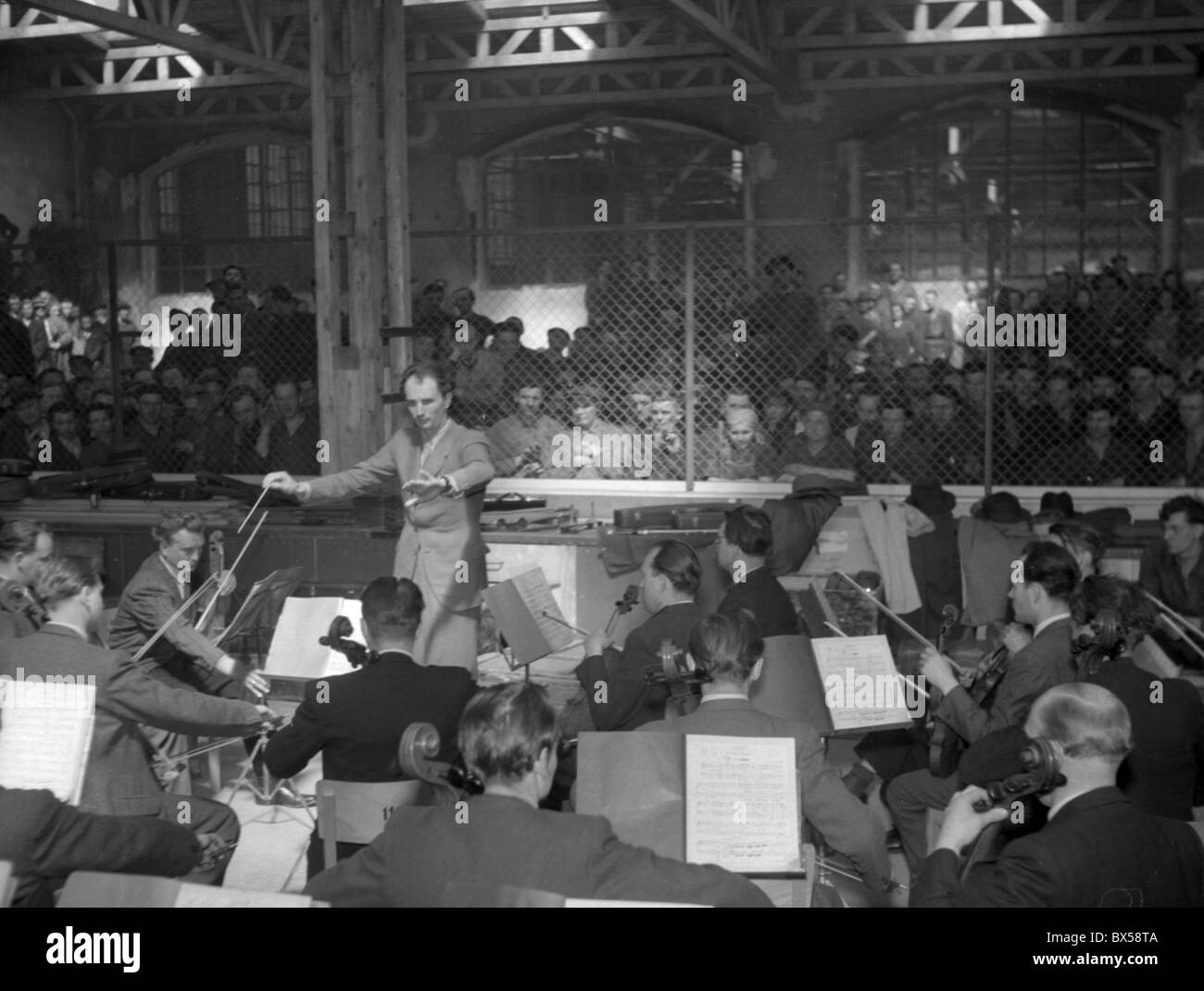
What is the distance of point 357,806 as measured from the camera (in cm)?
379

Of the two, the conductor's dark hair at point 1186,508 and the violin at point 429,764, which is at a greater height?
the conductor's dark hair at point 1186,508

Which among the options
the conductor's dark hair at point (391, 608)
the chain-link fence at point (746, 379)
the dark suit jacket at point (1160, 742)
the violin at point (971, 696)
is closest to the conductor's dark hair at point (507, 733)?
the conductor's dark hair at point (391, 608)

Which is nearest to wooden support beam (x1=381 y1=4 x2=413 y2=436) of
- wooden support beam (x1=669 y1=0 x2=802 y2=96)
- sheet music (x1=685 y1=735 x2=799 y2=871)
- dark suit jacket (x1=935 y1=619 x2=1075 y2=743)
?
wooden support beam (x1=669 y1=0 x2=802 y2=96)

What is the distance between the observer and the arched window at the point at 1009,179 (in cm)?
1399

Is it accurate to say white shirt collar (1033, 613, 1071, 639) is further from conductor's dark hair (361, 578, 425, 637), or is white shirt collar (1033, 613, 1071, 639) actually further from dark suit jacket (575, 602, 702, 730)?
conductor's dark hair (361, 578, 425, 637)

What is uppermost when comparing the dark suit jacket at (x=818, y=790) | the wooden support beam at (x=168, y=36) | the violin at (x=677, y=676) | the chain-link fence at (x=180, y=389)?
the wooden support beam at (x=168, y=36)

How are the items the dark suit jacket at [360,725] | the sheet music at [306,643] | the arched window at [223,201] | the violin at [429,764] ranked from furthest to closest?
the arched window at [223,201] → the sheet music at [306,643] → the dark suit jacket at [360,725] → the violin at [429,764]

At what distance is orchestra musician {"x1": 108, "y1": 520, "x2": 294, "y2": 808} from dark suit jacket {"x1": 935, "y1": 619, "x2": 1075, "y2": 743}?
2.45 m

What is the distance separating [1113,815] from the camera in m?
3.09

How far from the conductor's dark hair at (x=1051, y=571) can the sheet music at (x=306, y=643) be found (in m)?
2.29

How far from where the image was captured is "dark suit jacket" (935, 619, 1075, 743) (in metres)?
4.44

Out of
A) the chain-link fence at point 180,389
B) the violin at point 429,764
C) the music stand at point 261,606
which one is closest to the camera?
the violin at point 429,764

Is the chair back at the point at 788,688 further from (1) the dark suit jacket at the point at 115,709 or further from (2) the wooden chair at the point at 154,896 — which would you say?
(2) the wooden chair at the point at 154,896
